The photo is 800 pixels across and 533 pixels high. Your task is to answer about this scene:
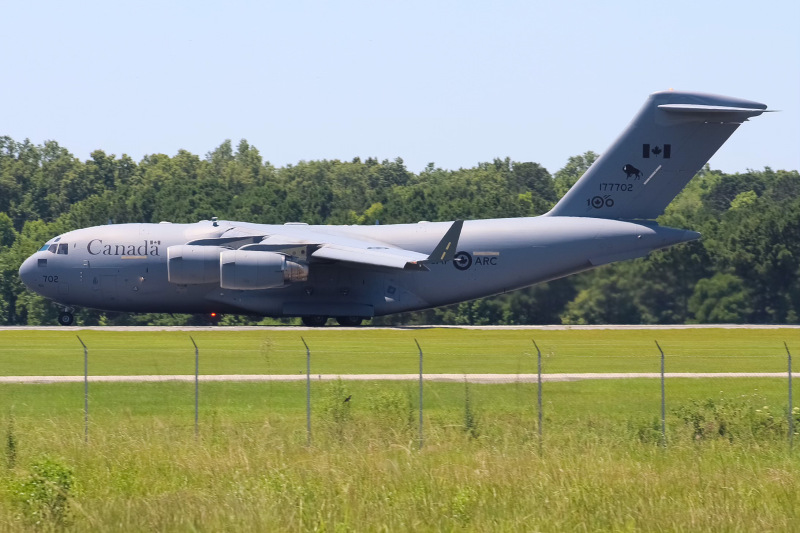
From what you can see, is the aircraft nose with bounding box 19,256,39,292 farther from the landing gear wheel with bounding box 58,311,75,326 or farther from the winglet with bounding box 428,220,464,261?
the winglet with bounding box 428,220,464,261

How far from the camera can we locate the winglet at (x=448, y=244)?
117 feet

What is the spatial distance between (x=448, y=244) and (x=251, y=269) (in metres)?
5.97

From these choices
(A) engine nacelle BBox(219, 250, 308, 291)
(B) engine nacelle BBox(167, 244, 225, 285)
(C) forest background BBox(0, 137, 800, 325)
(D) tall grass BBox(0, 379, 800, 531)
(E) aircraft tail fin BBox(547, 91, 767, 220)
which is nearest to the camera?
(D) tall grass BBox(0, 379, 800, 531)

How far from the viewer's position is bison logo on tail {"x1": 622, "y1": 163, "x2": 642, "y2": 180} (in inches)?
1572

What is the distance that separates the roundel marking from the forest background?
3631 mm

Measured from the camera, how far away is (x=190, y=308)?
39156mm

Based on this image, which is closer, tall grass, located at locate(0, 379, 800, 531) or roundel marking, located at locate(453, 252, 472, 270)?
tall grass, located at locate(0, 379, 800, 531)

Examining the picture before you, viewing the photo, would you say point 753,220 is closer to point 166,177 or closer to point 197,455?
point 197,455

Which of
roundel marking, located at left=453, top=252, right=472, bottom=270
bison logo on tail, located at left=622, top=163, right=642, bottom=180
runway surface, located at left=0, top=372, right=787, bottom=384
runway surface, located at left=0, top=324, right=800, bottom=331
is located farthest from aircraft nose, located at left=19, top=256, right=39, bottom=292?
bison logo on tail, located at left=622, top=163, right=642, bottom=180

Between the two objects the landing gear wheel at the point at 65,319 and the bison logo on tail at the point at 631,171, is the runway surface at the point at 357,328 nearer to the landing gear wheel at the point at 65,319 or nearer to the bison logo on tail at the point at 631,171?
the landing gear wheel at the point at 65,319

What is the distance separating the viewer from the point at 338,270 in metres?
38.6

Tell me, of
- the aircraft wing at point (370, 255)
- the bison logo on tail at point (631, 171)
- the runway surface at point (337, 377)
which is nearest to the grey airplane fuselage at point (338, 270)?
the aircraft wing at point (370, 255)

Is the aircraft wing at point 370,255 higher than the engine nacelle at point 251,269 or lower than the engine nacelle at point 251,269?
higher

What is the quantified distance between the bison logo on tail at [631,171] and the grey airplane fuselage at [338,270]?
173 centimetres
